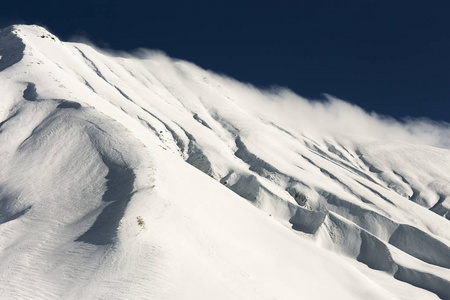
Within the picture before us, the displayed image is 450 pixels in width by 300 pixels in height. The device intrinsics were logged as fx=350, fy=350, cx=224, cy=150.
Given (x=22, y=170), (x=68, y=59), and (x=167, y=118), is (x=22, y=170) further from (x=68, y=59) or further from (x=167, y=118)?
(x=68, y=59)

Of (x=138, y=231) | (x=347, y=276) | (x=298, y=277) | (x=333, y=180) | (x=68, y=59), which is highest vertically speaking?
(x=138, y=231)

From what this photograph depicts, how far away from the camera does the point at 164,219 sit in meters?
18.0

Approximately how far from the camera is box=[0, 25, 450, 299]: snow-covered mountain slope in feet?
47.3

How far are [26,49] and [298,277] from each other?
181 ft

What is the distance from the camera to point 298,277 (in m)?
21.0

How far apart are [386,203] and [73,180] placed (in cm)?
5329

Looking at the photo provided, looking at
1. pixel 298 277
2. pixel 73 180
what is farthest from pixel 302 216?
pixel 73 180

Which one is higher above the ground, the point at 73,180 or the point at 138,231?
the point at 138,231

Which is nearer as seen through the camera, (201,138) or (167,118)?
(201,138)

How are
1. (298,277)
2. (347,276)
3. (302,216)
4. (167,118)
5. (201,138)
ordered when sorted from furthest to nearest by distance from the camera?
(167,118)
(201,138)
(302,216)
(347,276)
(298,277)

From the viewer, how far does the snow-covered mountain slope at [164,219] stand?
14.4 meters

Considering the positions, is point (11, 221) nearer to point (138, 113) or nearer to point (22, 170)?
point (22, 170)

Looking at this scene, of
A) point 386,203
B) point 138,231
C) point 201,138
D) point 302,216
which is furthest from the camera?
point 201,138

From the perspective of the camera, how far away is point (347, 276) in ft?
83.0
